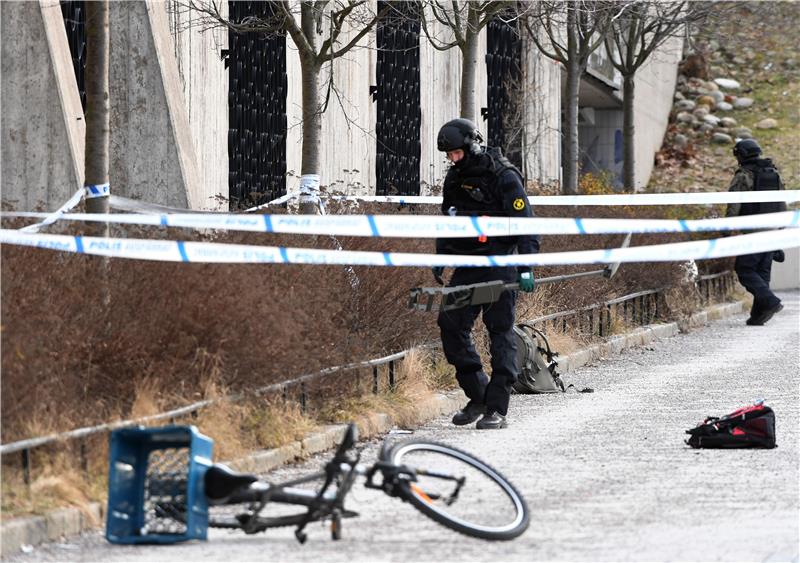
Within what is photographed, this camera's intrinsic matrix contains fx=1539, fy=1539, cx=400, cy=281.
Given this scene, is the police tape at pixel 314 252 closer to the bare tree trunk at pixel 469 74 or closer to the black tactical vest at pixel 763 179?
the bare tree trunk at pixel 469 74

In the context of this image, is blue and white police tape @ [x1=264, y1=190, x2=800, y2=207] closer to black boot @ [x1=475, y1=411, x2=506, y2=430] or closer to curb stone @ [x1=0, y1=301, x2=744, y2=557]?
curb stone @ [x1=0, y1=301, x2=744, y2=557]

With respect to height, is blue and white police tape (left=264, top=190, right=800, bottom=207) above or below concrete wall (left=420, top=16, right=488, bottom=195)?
below

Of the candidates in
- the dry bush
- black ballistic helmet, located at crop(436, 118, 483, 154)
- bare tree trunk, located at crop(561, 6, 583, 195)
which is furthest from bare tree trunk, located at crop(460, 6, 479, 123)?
black ballistic helmet, located at crop(436, 118, 483, 154)

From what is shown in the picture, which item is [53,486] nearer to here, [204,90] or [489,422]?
[489,422]

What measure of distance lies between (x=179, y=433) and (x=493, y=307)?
388 centimetres

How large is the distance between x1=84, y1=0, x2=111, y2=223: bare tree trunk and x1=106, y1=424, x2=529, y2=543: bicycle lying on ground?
315cm

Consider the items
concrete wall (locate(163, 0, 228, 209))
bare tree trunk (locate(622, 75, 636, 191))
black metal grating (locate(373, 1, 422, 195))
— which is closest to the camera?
concrete wall (locate(163, 0, 228, 209))

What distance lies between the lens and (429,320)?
12.4 metres

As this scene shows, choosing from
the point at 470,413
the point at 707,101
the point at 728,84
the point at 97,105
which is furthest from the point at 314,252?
Result: the point at 728,84

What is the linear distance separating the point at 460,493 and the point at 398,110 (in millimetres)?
16641

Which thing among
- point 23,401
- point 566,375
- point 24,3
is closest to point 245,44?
point 24,3

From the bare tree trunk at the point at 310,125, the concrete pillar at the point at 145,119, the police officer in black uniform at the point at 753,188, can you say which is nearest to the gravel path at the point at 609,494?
the bare tree trunk at the point at 310,125

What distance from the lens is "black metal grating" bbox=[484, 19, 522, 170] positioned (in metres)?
27.1

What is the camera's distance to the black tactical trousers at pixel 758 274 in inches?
730
